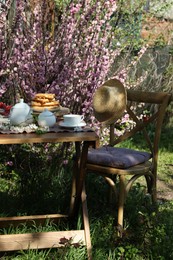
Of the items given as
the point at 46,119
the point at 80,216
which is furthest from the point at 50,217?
the point at 46,119

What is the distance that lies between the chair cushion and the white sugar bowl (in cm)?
75

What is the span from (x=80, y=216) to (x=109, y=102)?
0.90m

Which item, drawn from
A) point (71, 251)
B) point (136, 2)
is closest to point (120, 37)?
point (136, 2)

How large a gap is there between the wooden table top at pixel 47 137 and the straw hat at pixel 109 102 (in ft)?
2.58

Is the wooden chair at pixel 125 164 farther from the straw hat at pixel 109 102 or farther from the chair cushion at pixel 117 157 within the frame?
the straw hat at pixel 109 102

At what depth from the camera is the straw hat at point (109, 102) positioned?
4.04 m

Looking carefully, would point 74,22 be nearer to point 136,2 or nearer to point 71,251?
point 71,251

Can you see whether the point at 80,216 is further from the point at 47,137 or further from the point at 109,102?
the point at 47,137

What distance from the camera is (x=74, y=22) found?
16.2 ft

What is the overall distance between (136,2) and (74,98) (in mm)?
4585

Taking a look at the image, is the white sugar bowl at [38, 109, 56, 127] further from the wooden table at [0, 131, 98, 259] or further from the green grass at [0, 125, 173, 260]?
the green grass at [0, 125, 173, 260]

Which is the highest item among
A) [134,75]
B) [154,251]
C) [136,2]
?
[136,2]

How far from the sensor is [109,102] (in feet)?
13.2

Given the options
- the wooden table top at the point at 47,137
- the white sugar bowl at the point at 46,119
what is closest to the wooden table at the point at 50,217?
the wooden table top at the point at 47,137
